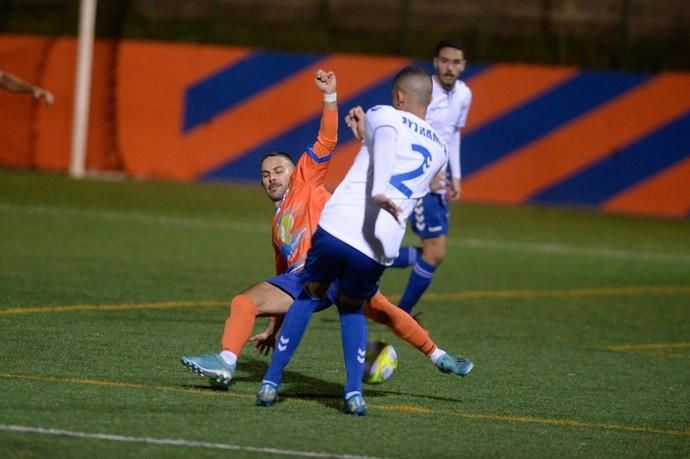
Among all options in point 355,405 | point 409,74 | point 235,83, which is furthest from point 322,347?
point 235,83

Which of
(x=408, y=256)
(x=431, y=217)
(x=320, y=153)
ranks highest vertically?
(x=320, y=153)

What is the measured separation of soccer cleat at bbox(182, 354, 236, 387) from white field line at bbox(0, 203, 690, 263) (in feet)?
33.9

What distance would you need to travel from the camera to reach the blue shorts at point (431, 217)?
12.3 meters

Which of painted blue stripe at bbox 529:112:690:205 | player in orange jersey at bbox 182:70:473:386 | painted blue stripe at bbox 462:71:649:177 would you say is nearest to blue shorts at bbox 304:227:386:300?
player in orange jersey at bbox 182:70:473:386

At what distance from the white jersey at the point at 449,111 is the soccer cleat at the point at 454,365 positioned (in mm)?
4054

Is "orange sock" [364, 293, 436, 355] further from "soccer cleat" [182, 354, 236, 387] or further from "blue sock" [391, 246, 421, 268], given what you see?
"blue sock" [391, 246, 421, 268]

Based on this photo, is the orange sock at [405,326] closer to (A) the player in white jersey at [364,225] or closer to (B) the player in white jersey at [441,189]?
(A) the player in white jersey at [364,225]

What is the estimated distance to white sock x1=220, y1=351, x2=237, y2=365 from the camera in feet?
25.8

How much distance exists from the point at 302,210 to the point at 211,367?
121 centimetres

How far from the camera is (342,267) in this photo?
25.2ft

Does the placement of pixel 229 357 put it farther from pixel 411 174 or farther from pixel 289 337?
pixel 411 174

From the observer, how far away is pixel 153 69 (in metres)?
24.2

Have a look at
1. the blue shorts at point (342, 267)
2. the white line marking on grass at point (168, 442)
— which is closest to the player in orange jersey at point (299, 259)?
the blue shorts at point (342, 267)

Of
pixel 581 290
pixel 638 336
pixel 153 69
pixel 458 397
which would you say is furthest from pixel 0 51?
pixel 458 397
